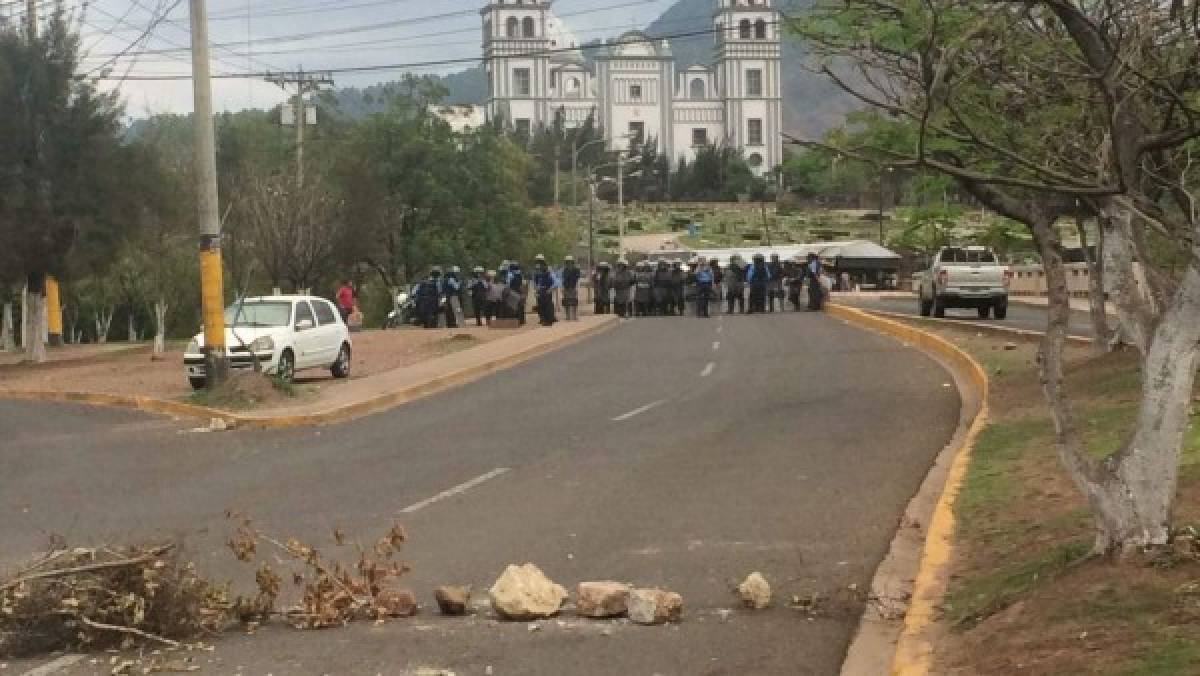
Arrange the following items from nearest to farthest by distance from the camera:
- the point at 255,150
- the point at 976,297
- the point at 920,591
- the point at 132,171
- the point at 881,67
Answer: the point at 920,591
the point at 881,67
the point at 132,171
the point at 976,297
the point at 255,150

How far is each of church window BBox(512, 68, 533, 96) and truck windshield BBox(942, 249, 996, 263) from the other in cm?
9492

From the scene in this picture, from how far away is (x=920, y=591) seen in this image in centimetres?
766

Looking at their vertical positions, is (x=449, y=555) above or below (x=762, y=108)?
below

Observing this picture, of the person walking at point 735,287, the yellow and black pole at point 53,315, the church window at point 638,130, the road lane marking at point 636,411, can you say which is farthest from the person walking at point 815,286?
the church window at point 638,130

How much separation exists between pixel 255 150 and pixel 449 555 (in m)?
73.1

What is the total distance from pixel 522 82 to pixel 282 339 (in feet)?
360

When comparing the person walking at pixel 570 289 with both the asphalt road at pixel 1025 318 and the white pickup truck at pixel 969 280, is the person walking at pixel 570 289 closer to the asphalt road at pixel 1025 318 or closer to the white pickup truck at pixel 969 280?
the asphalt road at pixel 1025 318

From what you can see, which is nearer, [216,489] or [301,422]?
[216,489]

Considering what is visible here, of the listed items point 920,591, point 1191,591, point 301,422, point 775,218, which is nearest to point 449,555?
point 920,591

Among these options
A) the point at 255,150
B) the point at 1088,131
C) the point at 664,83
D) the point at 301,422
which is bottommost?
the point at 301,422

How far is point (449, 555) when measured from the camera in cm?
959

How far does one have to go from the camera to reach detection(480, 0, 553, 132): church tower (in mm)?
117688

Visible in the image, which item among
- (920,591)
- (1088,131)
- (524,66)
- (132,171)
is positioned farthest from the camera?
(524,66)

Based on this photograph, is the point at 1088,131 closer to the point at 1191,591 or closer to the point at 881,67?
A: the point at 881,67
